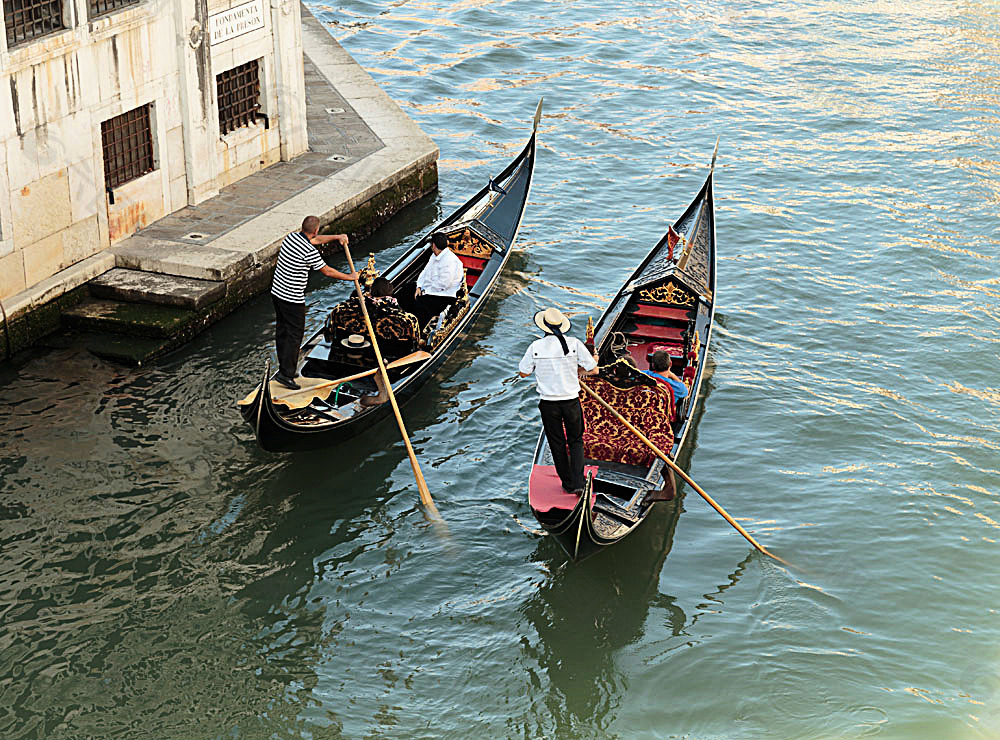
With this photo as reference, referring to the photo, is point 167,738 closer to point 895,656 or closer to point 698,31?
point 895,656

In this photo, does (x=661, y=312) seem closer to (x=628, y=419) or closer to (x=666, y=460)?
(x=628, y=419)

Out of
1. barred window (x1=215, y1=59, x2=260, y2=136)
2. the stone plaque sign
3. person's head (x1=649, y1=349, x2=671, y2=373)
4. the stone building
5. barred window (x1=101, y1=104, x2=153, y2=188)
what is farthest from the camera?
barred window (x1=215, y1=59, x2=260, y2=136)

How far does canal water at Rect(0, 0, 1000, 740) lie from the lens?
19.6ft

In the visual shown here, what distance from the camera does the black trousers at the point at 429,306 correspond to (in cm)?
891

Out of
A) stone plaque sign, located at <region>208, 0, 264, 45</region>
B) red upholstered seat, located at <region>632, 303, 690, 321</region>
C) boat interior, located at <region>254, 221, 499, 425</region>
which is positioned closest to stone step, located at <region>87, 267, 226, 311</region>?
boat interior, located at <region>254, 221, 499, 425</region>

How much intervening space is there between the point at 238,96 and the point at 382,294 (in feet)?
11.4

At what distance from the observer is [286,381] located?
7848mm

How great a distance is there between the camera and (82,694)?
584cm

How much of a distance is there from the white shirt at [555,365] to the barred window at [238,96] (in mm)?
5156

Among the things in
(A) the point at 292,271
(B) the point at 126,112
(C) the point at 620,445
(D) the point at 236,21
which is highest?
(D) the point at 236,21

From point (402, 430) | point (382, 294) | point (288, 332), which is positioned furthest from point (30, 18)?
point (402, 430)

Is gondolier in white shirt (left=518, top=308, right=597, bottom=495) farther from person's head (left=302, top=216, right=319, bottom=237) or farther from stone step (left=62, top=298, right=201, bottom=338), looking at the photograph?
stone step (left=62, top=298, right=201, bottom=338)

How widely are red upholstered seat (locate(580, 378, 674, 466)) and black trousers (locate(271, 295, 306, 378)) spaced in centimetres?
196

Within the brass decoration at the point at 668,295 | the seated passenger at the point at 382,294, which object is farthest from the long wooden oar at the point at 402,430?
the brass decoration at the point at 668,295
